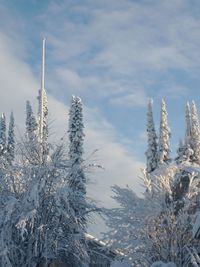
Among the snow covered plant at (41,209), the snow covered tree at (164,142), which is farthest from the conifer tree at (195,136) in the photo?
the snow covered plant at (41,209)

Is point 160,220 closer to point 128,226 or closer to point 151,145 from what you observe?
point 128,226

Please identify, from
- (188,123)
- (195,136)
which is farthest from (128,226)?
(188,123)

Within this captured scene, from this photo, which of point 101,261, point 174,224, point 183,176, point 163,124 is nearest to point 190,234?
point 174,224

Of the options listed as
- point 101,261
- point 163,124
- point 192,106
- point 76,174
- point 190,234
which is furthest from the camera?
point 192,106

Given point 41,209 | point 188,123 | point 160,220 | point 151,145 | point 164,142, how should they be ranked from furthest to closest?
point 188,123 < point 151,145 < point 164,142 < point 41,209 < point 160,220

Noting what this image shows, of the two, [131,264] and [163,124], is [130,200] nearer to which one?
[131,264]

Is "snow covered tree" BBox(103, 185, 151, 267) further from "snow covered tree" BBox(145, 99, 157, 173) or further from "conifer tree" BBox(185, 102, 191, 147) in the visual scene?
"conifer tree" BBox(185, 102, 191, 147)

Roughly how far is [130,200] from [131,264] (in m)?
2.69

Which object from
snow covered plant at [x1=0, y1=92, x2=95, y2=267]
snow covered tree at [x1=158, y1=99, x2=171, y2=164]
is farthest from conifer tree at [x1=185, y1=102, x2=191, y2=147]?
snow covered plant at [x1=0, y1=92, x2=95, y2=267]

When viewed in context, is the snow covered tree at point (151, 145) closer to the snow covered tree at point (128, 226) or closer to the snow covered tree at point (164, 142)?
the snow covered tree at point (164, 142)

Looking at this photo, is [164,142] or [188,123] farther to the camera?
[188,123]

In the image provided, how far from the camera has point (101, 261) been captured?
3356cm

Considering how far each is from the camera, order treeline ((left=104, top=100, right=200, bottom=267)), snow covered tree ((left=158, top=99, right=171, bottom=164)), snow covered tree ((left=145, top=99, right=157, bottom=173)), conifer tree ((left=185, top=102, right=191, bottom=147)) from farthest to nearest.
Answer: conifer tree ((left=185, top=102, right=191, bottom=147)) → snow covered tree ((left=145, top=99, right=157, bottom=173)) → snow covered tree ((left=158, top=99, right=171, bottom=164)) → treeline ((left=104, top=100, right=200, bottom=267))

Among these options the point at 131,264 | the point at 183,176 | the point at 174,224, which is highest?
the point at 183,176
